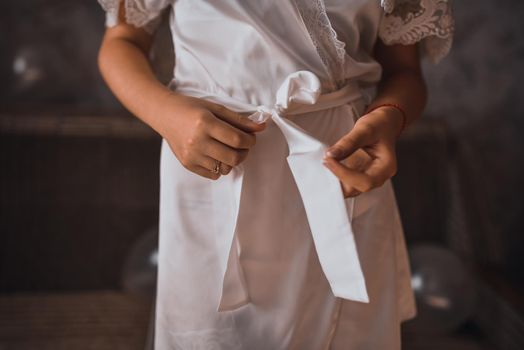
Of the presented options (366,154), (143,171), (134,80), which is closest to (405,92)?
(366,154)

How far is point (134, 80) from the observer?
0.74m

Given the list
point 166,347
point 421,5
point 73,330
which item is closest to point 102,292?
point 73,330

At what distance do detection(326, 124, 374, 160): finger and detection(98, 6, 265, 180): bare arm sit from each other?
3.9 inches

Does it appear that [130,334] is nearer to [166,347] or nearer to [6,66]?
[166,347]

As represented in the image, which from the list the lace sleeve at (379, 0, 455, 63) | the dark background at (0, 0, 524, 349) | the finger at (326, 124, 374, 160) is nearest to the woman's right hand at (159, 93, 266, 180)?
the finger at (326, 124, 374, 160)

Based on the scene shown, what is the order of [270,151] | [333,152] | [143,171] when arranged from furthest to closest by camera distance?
1. [143,171]
2. [270,151]
3. [333,152]

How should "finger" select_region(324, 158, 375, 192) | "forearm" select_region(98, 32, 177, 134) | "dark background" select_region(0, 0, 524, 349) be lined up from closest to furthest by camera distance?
"finger" select_region(324, 158, 375, 192), "forearm" select_region(98, 32, 177, 134), "dark background" select_region(0, 0, 524, 349)

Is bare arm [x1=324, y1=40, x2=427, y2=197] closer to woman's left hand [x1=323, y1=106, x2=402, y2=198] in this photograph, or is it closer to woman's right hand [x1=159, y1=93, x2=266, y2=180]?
woman's left hand [x1=323, y1=106, x2=402, y2=198]

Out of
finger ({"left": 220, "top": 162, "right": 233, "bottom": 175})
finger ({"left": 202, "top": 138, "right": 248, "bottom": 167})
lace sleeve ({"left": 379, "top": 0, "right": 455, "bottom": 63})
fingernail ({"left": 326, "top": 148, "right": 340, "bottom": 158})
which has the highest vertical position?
lace sleeve ({"left": 379, "top": 0, "right": 455, "bottom": 63})

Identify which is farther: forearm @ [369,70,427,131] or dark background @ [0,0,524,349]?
dark background @ [0,0,524,349]

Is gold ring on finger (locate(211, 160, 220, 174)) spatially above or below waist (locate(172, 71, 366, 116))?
below

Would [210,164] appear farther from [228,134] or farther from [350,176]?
[350,176]

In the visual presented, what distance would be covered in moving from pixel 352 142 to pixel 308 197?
82 millimetres

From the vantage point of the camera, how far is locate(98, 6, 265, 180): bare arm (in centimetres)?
63
